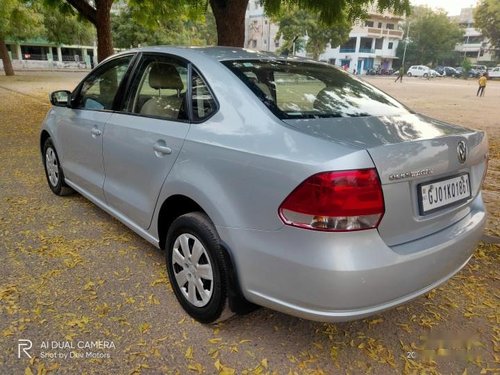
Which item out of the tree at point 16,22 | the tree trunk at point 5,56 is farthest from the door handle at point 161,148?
the tree trunk at point 5,56

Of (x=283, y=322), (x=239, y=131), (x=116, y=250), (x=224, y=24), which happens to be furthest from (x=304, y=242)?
(x=224, y=24)

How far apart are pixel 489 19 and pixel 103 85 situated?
223 ft

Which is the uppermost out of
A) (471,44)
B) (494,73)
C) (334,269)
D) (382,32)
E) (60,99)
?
(382,32)

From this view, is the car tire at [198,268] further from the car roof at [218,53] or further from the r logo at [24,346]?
the car roof at [218,53]

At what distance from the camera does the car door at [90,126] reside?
3.50 m

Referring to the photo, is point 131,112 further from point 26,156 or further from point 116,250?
point 26,156

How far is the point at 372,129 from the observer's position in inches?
87.4

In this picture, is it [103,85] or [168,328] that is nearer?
[168,328]

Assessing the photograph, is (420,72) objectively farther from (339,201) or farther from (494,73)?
(339,201)

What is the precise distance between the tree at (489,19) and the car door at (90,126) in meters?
65.3

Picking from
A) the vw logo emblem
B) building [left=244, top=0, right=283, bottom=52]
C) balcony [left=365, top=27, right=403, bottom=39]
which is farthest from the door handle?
building [left=244, top=0, right=283, bottom=52]

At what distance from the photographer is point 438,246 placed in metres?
2.17

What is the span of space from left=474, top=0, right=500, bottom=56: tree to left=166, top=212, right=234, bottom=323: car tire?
6620cm

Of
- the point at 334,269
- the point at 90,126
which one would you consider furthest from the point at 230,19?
the point at 334,269
